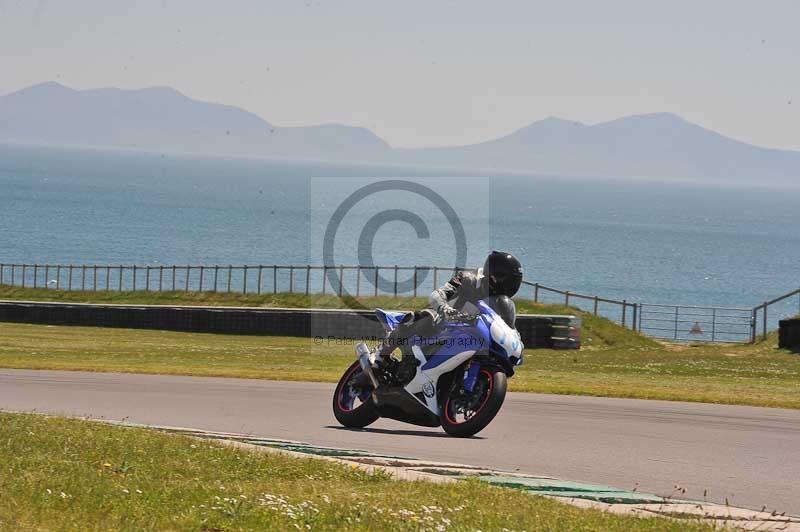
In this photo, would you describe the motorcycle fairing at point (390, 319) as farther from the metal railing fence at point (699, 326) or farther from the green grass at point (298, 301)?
the metal railing fence at point (699, 326)

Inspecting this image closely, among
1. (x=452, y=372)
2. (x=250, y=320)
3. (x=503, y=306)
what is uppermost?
(x=503, y=306)

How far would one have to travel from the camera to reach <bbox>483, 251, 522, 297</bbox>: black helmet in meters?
12.3

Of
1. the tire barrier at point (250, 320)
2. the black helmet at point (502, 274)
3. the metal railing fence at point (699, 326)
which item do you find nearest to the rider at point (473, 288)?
the black helmet at point (502, 274)

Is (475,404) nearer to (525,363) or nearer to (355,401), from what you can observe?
(355,401)

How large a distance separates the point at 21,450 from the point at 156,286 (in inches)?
3278

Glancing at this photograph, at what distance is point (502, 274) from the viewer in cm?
1235


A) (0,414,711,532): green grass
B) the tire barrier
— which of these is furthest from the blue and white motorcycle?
the tire barrier

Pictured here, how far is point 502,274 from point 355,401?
2.72 meters

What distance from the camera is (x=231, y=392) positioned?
18031 mm

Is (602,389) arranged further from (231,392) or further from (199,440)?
(199,440)

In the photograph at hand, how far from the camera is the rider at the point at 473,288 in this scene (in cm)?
1234

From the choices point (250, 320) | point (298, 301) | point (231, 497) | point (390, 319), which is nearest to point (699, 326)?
point (298, 301)

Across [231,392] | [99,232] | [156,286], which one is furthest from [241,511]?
[99,232]

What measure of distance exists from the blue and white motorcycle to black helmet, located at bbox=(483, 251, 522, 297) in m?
0.12
